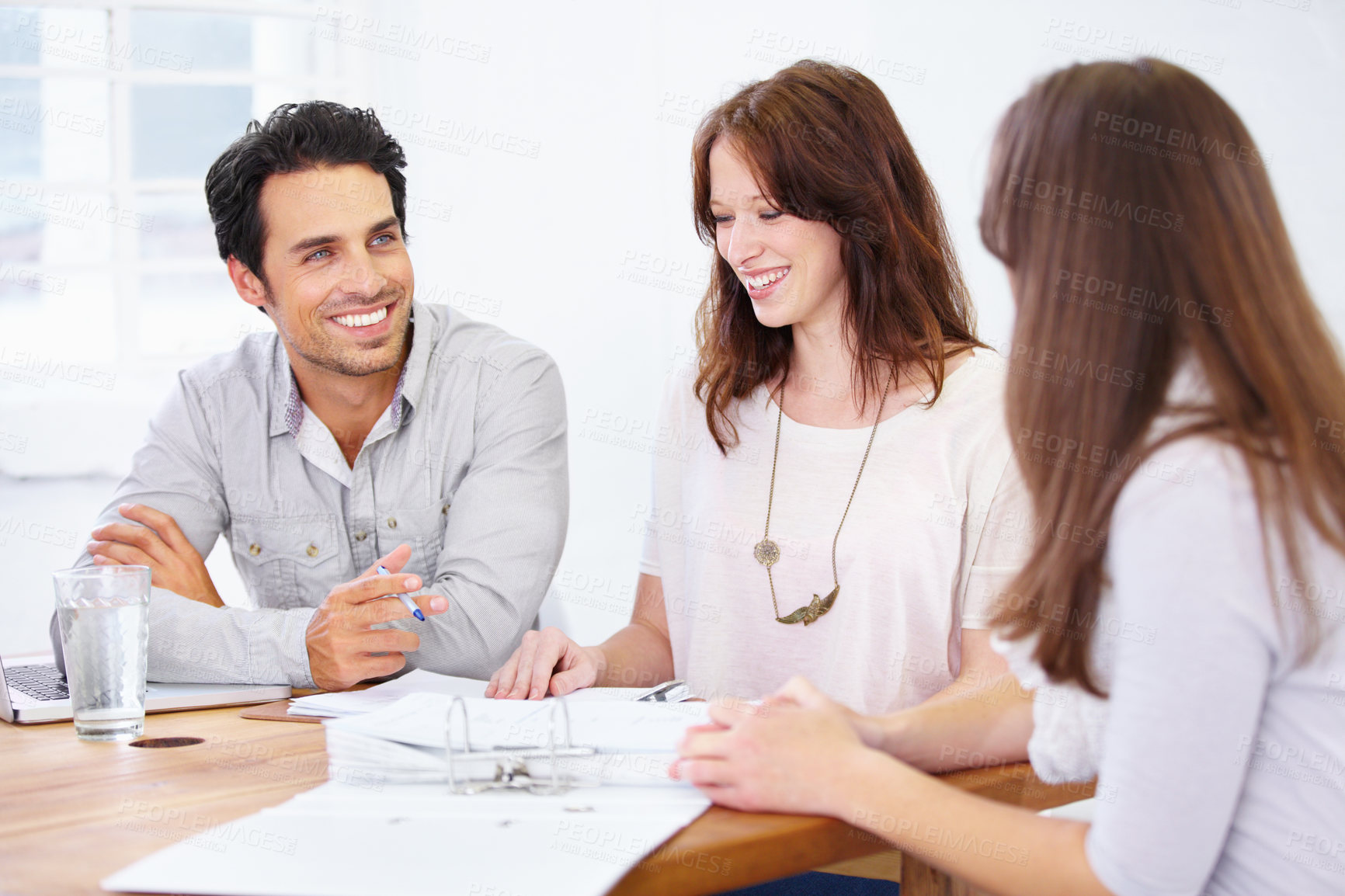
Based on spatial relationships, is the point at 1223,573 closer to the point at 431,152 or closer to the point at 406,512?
the point at 406,512

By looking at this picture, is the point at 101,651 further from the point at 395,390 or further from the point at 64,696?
the point at 395,390

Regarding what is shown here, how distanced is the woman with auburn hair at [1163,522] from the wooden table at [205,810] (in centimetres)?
5

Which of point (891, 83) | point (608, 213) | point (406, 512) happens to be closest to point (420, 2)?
point (608, 213)

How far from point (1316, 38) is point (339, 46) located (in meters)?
2.57

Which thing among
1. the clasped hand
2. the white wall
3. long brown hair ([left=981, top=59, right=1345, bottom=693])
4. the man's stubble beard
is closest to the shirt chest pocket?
the man's stubble beard

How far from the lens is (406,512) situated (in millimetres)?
1822

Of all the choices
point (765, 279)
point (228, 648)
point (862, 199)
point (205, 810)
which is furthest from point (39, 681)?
point (862, 199)

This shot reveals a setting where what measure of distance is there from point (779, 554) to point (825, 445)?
159 millimetres

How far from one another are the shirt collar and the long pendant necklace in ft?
2.08

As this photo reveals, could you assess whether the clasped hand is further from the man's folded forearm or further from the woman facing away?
the man's folded forearm

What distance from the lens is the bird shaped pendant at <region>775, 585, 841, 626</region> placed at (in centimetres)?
146

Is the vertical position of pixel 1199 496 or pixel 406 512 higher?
pixel 1199 496

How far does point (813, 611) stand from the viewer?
147 centimetres

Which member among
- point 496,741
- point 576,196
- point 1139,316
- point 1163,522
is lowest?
point 496,741
